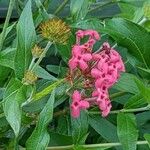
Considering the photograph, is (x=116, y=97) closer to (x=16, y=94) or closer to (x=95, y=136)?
(x=95, y=136)

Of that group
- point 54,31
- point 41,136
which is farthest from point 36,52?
point 41,136

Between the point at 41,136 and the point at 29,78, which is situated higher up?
the point at 29,78

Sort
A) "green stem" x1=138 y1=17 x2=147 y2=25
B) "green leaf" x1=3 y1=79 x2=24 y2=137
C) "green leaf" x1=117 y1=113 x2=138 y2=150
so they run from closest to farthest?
"green leaf" x1=3 y1=79 x2=24 y2=137 → "green leaf" x1=117 y1=113 x2=138 y2=150 → "green stem" x1=138 y1=17 x2=147 y2=25

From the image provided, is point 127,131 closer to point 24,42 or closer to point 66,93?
point 66,93

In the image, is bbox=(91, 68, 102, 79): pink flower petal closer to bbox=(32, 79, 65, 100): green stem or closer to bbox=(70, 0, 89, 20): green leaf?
bbox=(32, 79, 65, 100): green stem

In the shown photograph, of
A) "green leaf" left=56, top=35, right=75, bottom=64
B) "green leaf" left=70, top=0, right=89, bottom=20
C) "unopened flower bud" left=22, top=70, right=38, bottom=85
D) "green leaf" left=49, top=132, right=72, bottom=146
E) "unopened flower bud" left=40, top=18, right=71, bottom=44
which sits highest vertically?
"unopened flower bud" left=40, top=18, right=71, bottom=44

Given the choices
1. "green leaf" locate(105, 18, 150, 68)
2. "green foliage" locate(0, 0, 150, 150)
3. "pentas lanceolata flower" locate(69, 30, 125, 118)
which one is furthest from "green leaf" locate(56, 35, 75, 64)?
"pentas lanceolata flower" locate(69, 30, 125, 118)

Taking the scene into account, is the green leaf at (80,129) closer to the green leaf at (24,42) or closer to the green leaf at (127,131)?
the green leaf at (127,131)
